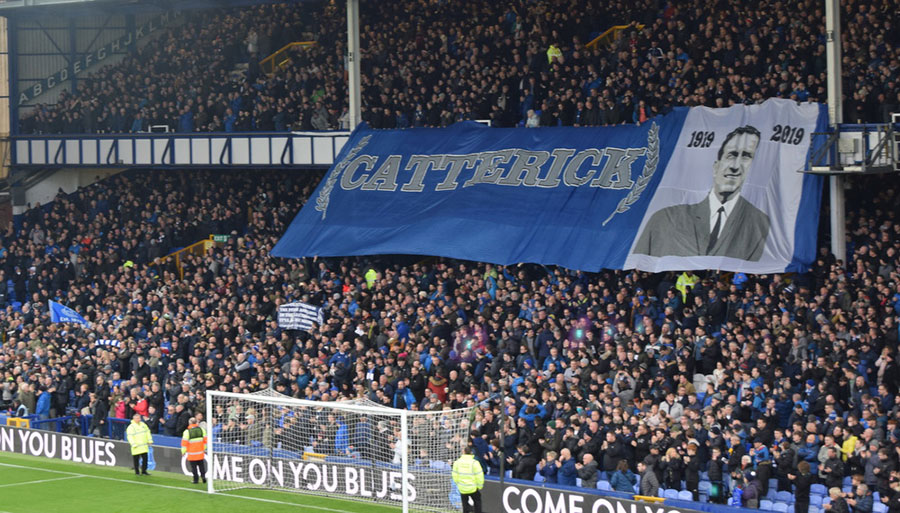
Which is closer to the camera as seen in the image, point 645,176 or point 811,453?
point 811,453

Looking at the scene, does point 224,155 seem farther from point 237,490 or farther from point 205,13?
point 237,490

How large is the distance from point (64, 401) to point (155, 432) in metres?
3.14

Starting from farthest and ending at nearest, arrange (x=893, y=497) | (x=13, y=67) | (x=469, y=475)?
(x=13, y=67), (x=469, y=475), (x=893, y=497)

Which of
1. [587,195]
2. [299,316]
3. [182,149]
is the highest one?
[182,149]

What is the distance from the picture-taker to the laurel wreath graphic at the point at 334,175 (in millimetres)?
32500

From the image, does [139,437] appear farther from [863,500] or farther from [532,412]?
[863,500]

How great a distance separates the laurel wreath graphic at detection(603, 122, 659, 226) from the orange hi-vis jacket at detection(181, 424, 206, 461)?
9078 mm

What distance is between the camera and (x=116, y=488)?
25.8 metres

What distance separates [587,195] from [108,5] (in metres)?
16.6

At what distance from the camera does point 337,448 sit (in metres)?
24.0

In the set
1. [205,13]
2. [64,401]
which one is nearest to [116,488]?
[64,401]

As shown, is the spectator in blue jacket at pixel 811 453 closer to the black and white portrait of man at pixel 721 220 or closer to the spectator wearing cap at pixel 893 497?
the spectator wearing cap at pixel 893 497

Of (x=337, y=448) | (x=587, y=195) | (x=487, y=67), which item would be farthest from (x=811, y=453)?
(x=487, y=67)

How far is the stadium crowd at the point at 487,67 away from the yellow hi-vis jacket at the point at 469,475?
1022 centimetres
